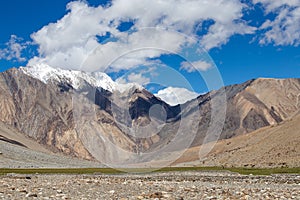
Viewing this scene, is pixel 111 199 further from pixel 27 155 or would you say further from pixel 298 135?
pixel 27 155

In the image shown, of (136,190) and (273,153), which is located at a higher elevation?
(273,153)

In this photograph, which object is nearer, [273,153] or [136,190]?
[136,190]

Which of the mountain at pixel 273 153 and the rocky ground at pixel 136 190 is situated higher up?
the mountain at pixel 273 153

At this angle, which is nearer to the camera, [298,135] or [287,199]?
[287,199]

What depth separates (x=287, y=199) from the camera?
23250 millimetres

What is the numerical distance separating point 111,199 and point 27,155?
160 m

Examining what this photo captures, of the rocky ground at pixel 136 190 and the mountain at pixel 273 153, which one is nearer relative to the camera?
the rocky ground at pixel 136 190

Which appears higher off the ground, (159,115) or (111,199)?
(159,115)

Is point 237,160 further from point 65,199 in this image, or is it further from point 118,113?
point 65,199

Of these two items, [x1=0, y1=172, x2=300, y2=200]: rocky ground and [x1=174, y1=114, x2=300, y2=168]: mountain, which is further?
[x1=174, y1=114, x2=300, y2=168]: mountain

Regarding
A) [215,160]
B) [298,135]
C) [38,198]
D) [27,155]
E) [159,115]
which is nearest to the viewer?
[38,198]

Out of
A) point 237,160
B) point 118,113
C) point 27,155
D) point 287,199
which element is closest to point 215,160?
point 237,160

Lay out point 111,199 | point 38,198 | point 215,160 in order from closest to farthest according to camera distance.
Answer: point 38,198, point 111,199, point 215,160

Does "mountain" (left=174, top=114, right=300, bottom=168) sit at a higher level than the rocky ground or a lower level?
higher
